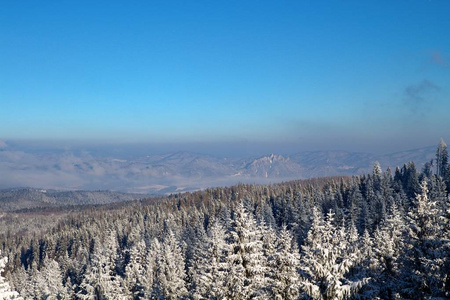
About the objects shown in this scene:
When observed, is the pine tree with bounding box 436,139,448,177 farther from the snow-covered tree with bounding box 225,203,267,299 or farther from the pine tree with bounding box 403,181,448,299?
the snow-covered tree with bounding box 225,203,267,299

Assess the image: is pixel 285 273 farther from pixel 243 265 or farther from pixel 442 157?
pixel 442 157

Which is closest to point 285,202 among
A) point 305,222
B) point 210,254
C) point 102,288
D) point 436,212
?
Answer: point 305,222

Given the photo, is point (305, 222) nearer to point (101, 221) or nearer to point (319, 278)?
point (319, 278)

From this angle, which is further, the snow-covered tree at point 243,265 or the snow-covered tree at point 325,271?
the snow-covered tree at point 243,265

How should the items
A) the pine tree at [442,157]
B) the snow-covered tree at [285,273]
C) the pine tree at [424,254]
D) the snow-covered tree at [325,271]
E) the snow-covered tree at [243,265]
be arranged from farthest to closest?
1. the pine tree at [442,157]
2. the snow-covered tree at [285,273]
3. the snow-covered tree at [243,265]
4. the pine tree at [424,254]
5. the snow-covered tree at [325,271]

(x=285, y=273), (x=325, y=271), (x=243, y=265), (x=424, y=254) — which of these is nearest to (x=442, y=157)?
(x=424, y=254)

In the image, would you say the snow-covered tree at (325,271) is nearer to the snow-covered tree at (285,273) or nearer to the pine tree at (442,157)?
the snow-covered tree at (285,273)

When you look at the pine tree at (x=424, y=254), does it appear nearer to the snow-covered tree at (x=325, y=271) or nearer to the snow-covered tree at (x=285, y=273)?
the snow-covered tree at (x=325, y=271)

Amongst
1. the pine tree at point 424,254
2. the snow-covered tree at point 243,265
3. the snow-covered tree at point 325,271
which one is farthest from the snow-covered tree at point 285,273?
the pine tree at point 424,254

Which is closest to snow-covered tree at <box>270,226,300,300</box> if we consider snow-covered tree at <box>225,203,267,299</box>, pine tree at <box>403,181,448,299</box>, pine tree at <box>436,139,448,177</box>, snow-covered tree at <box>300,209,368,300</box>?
snow-covered tree at <box>225,203,267,299</box>

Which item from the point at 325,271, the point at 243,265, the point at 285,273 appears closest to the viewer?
the point at 325,271

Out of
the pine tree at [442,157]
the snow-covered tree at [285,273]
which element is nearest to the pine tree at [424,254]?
the snow-covered tree at [285,273]

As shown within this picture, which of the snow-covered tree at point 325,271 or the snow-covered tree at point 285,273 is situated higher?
the snow-covered tree at point 325,271

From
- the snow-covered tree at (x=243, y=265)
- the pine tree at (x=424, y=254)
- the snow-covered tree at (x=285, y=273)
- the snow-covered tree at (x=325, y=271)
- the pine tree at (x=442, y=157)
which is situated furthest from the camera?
the pine tree at (x=442, y=157)
